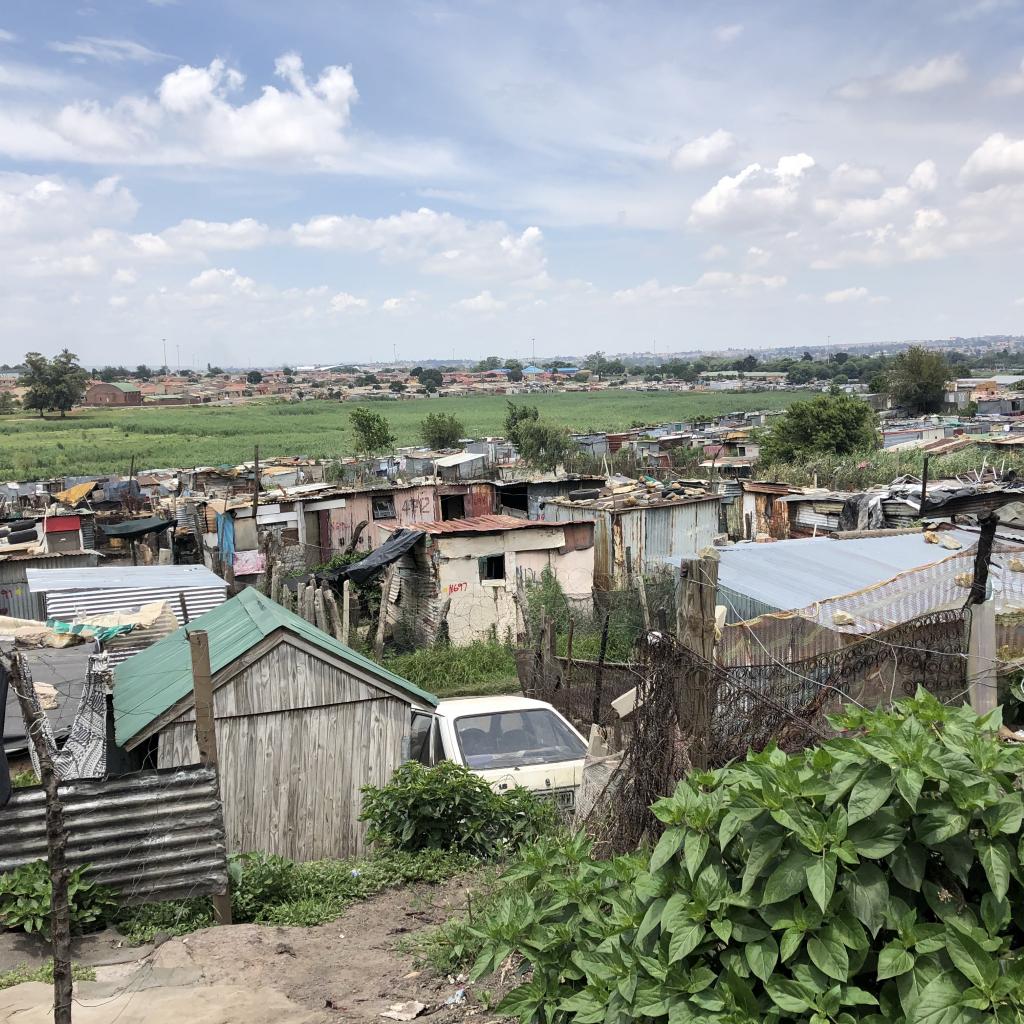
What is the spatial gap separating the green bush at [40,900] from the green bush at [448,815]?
193cm

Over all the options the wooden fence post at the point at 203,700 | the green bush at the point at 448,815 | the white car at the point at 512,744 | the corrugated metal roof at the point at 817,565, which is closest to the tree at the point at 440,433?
the corrugated metal roof at the point at 817,565

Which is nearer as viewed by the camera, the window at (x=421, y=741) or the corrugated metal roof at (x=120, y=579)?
the window at (x=421, y=741)

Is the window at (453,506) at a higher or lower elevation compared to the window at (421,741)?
Answer: higher

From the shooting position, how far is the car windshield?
8.64 m

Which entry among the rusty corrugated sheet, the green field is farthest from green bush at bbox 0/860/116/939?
the green field

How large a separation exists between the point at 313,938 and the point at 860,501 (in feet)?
60.1

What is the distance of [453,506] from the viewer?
27.2m

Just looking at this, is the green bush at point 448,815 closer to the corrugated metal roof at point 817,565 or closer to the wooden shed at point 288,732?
the wooden shed at point 288,732

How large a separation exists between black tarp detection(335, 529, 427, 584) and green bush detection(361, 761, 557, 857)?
10294 millimetres

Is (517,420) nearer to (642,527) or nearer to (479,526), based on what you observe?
(642,527)

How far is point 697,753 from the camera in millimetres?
5344

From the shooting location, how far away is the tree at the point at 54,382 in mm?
97062

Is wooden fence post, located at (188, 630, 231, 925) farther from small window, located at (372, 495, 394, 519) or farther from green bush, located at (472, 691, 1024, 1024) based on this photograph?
small window, located at (372, 495, 394, 519)

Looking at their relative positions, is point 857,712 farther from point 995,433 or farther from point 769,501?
Answer: point 995,433
